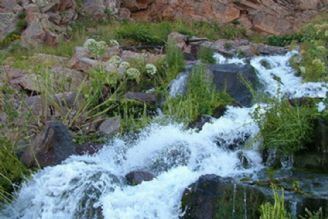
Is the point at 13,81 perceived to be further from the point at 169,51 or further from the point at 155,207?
the point at 155,207

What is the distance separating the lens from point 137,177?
5.68 m

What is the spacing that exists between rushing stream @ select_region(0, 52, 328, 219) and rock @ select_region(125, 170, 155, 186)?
0.07 m

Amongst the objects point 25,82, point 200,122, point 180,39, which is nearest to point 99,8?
point 180,39

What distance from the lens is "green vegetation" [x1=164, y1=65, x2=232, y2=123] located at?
24.3ft

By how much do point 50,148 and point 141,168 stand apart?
0.96 meters

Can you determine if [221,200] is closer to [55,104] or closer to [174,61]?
[55,104]

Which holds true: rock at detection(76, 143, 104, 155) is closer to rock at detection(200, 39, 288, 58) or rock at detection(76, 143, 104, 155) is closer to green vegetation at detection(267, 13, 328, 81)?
green vegetation at detection(267, 13, 328, 81)

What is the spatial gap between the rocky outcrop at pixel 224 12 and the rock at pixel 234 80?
697 cm

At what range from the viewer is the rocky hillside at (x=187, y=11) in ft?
45.7

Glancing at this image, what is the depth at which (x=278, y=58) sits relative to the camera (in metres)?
11.2

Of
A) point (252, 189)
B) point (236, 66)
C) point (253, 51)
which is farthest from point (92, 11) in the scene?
point (252, 189)

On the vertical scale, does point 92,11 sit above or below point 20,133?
below

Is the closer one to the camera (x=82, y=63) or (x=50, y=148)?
(x=50, y=148)

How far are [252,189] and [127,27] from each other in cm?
873
